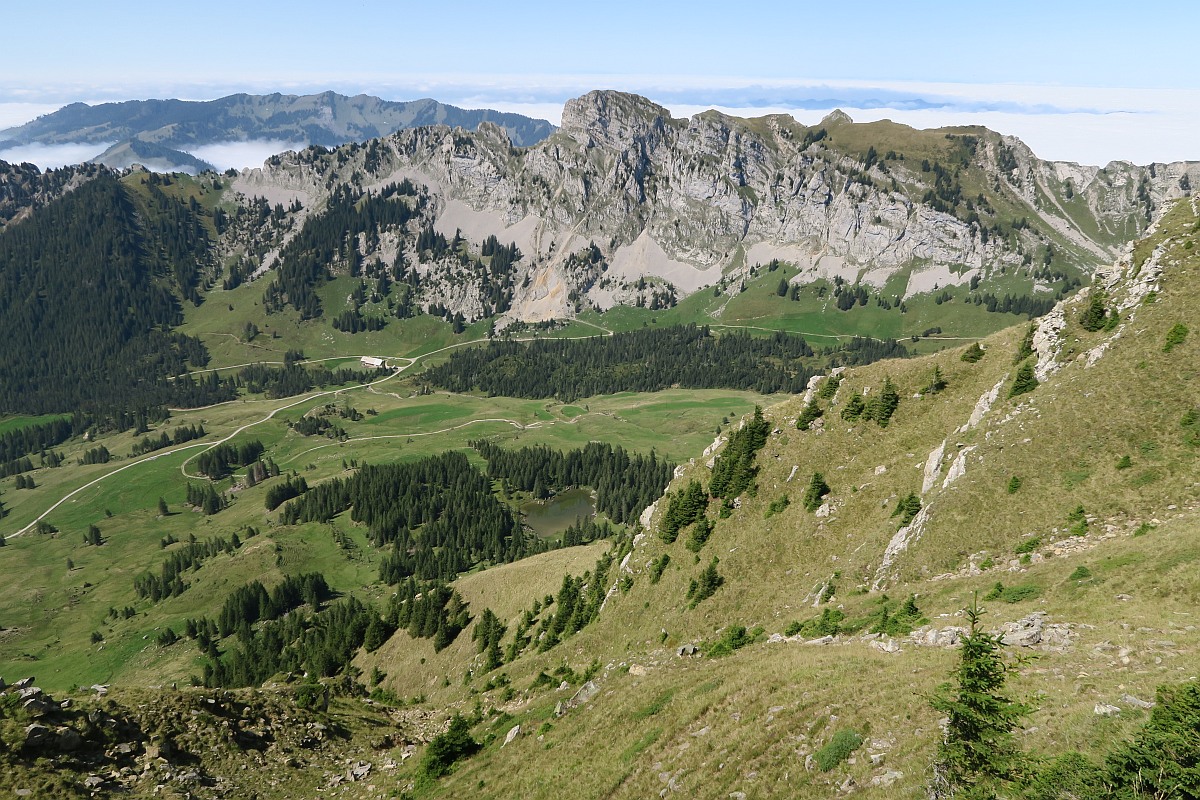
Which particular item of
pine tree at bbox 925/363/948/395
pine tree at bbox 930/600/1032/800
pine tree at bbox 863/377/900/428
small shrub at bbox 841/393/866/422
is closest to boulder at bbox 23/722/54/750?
pine tree at bbox 930/600/1032/800

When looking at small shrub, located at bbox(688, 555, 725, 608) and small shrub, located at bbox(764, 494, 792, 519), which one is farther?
small shrub, located at bbox(764, 494, 792, 519)

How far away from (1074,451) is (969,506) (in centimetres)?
1028

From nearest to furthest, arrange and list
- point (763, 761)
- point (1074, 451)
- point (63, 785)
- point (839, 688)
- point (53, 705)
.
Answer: point (763, 761) → point (839, 688) → point (63, 785) → point (53, 705) → point (1074, 451)

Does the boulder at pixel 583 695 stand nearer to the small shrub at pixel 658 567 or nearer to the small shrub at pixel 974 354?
the small shrub at pixel 658 567

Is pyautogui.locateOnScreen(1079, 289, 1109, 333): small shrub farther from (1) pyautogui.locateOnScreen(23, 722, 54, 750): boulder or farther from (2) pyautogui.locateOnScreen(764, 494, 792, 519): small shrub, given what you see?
(1) pyautogui.locateOnScreen(23, 722, 54, 750): boulder

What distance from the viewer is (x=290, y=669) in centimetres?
12925

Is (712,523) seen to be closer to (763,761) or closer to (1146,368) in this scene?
(1146,368)

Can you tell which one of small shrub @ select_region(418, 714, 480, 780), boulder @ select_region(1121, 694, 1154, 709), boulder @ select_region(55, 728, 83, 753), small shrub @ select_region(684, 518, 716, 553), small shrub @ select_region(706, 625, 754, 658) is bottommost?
small shrub @ select_region(418, 714, 480, 780)

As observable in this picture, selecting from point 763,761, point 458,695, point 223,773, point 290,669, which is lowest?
point 290,669

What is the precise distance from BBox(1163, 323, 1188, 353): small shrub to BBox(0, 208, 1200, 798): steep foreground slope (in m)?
0.29

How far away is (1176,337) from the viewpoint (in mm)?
59750

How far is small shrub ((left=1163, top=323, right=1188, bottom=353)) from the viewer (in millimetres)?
59625

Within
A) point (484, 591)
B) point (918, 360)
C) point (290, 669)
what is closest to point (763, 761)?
point (918, 360)

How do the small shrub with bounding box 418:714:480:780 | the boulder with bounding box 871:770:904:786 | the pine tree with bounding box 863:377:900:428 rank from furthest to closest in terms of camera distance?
the pine tree with bounding box 863:377:900:428 → the small shrub with bounding box 418:714:480:780 → the boulder with bounding box 871:770:904:786
